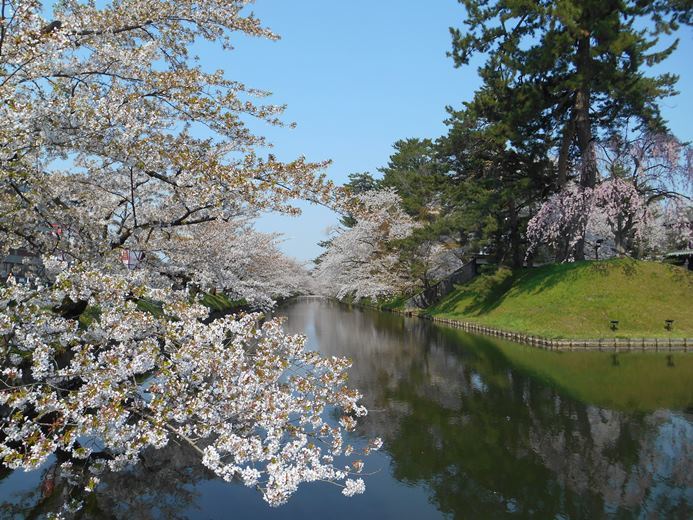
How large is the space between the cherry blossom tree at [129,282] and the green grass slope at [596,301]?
18535mm

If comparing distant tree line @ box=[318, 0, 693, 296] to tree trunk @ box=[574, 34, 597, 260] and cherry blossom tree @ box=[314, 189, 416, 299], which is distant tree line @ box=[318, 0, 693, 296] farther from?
cherry blossom tree @ box=[314, 189, 416, 299]

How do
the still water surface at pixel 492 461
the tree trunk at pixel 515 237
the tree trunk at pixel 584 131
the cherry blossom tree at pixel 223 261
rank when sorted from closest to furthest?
the still water surface at pixel 492 461 < the cherry blossom tree at pixel 223 261 < the tree trunk at pixel 584 131 < the tree trunk at pixel 515 237

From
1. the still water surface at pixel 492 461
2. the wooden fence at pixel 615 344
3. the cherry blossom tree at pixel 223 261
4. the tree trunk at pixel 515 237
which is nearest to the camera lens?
the still water surface at pixel 492 461

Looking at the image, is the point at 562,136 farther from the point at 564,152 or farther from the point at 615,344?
the point at 615,344

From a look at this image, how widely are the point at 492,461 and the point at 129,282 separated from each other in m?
7.01

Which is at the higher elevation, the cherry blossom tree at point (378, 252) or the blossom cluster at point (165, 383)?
the cherry blossom tree at point (378, 252)

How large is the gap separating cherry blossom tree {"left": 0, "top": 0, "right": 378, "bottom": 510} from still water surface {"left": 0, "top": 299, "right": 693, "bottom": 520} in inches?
44.4

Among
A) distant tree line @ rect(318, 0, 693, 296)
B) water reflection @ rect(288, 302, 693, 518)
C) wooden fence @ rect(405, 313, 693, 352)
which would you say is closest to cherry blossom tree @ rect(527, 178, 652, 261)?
distant tree line @ rect(318, 0, 693, 296)

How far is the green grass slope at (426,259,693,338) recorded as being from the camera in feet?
71.8

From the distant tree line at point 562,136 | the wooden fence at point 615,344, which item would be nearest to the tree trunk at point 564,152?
the distant tree line at point 562,136

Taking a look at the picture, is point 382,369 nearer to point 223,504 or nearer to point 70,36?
point 223,504

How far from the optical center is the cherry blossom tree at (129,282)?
4969 mm

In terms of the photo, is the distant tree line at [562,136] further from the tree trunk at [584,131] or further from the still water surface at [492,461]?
the still water surface at [492,461]

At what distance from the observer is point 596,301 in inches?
936
